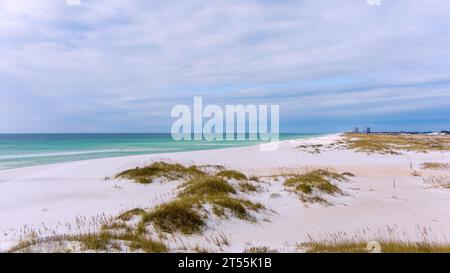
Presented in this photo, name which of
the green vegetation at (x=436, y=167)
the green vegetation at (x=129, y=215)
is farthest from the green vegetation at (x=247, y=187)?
the green vegetation at (x=436, y=167)

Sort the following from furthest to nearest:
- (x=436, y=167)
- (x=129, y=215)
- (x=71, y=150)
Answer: (x=71, y=150)
(x=436, y=167)
(x=129, y=215)

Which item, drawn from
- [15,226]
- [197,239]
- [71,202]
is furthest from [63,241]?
[71,202]

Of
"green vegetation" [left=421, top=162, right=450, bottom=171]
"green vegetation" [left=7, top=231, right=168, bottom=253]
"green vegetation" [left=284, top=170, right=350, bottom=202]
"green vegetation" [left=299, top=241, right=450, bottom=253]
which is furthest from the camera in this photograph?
"green vegetation" [left=421, top=162, right=450, bottom=171]

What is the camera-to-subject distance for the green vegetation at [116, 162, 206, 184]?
14.8 m

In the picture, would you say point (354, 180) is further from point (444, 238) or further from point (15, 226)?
point (15, 226)

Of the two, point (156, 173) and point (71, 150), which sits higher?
point (156, 173)

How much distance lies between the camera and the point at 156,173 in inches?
612

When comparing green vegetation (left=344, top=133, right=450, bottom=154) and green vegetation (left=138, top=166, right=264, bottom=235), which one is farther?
green vegetation (left=344, top=133, right=450, bottom=154)

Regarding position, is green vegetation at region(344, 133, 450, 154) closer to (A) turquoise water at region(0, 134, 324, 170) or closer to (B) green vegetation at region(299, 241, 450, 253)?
(A) turquoise water at region(0, 134, 324, 170)

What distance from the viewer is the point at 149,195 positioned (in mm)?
12289

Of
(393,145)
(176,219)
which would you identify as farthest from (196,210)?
(393,145)

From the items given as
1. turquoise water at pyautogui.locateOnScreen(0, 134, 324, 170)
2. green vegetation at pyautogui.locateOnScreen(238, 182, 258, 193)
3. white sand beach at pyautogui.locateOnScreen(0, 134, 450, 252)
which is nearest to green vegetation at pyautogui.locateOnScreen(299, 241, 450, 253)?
white sand beach at pyautogui.locateOnScreen(0, 134, 450, 252)

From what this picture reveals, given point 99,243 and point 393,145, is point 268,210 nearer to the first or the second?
point 99,243
